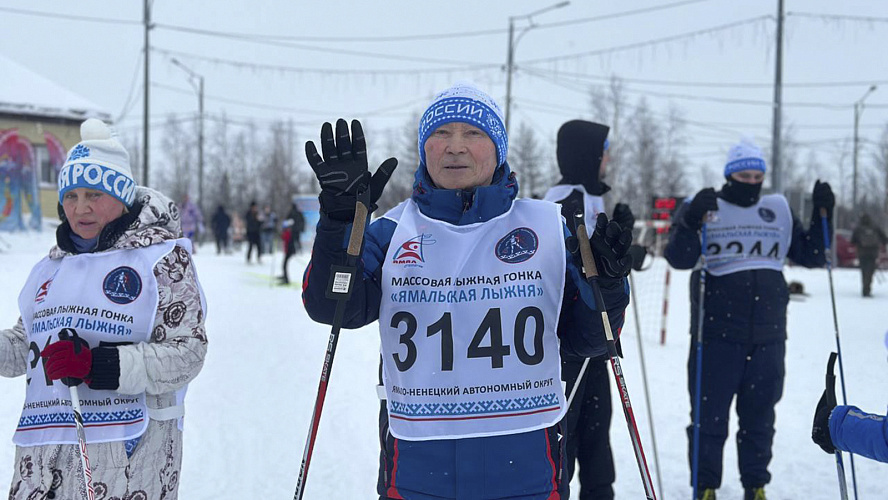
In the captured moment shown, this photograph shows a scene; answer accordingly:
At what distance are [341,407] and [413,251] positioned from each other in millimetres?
5027

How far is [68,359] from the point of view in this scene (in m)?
2.38

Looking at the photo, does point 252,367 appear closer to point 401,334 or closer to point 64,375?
point 64,375

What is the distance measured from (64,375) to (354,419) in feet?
14.0

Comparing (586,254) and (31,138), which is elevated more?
(31,138)

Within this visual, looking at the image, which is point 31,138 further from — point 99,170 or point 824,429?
point 824,429

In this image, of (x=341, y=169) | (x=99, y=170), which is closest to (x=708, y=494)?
(x=341, y=169)

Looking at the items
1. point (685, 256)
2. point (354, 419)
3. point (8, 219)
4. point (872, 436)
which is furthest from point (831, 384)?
point (8, 219)

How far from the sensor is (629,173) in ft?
167

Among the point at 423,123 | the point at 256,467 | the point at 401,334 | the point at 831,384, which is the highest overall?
the point at 423,123

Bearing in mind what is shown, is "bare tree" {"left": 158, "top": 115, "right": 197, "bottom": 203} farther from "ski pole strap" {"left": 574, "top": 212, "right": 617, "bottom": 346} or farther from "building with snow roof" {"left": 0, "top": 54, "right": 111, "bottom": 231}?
"ski pole strap" {"left": 574, "top": 212, "right": 617, "bottom": 346}

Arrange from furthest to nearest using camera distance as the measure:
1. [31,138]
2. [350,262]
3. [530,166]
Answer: [530,166]
[31,138]
[350,262]

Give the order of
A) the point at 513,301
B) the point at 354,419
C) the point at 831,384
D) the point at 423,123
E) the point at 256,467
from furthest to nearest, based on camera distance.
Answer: the point at 354,419 → the point at 256,467 → the point at 831,384 → the point at 423,123 → the point at 513,301

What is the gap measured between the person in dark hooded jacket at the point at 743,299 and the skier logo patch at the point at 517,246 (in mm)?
2611

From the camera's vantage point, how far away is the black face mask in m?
4.60
